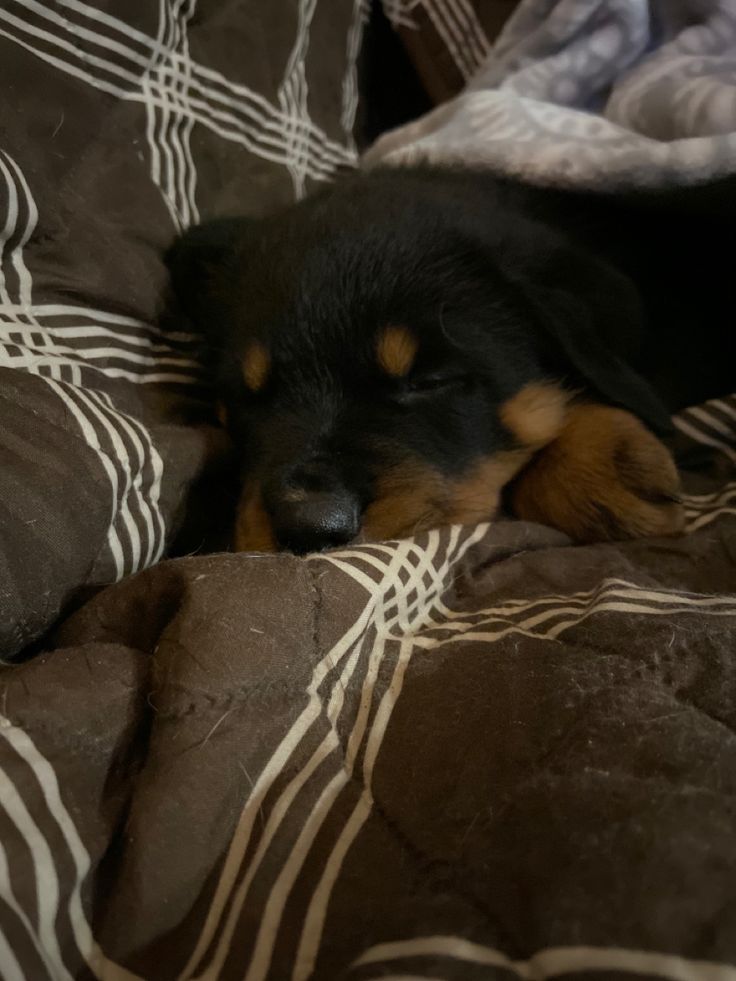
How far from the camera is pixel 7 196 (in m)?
0.93

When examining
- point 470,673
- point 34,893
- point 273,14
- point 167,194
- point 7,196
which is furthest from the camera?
point 273,14

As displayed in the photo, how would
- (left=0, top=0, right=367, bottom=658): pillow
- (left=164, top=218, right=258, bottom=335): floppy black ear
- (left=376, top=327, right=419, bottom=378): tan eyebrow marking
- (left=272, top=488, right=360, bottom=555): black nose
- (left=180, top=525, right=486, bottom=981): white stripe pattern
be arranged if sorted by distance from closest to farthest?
(left=180, top=525, right=486, bottom=981): white stripe pattern → (left=0, top=0, right=367, bottom=658): pillow → (left=272, top=488, right=360, bottom=555): black nose → (left=376, top=327, right=419, bottom=378): tan eyebrow marking → (left=164, top=218, right=258, bottom=335): floppy black ear

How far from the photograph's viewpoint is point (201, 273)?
3.99 feet

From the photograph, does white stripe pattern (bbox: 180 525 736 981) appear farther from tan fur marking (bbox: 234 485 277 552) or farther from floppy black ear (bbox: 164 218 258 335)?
floppy black ear (bbox: 164 218 258 335)

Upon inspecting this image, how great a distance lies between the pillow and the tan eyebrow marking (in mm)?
242

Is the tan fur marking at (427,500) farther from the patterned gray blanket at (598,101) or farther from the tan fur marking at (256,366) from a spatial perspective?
the patterned gray blanket at (598,101)

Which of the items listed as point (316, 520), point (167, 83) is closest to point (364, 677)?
point (316, 520)

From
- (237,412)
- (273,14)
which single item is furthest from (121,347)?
(273,14)

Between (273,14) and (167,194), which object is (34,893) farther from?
(273,14)

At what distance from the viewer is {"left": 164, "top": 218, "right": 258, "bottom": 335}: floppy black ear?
3.97 ft

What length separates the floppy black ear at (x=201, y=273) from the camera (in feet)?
3.97

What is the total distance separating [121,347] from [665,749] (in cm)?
80

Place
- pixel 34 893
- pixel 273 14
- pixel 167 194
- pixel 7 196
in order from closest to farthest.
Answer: pixel 34 893, pixel 7 196, pixel 167 194, pixel 273 14

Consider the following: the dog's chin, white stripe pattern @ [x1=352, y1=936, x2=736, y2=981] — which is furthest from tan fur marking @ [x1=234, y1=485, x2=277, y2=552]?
white stripe pattern @ [x1=352, y1=936, x2=736, y2=981]
